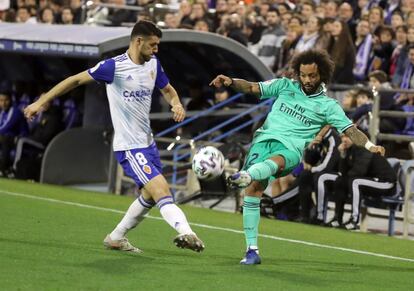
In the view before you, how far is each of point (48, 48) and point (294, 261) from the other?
1041 centimetres

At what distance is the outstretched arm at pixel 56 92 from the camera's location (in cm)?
1042

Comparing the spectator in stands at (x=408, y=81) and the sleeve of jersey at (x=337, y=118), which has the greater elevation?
the sleeve of jersey at (x=337, y=118)

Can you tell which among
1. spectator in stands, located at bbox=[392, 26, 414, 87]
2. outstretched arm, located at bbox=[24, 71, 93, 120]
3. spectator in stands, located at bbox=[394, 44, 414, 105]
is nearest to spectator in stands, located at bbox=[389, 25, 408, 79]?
spectator in stands, located at bbox=[392, 26, 414, 87]

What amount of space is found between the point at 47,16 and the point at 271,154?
52.7 ft

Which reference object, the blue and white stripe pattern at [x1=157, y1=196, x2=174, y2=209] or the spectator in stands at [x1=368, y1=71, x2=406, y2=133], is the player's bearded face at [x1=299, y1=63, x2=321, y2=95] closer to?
the blue and white stripe pattern at [x1=157, y1=196, x2=174, y2=209]

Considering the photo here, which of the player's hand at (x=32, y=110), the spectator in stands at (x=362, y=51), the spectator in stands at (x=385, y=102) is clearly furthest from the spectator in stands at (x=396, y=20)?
the player's hand at (x=32, y=110)

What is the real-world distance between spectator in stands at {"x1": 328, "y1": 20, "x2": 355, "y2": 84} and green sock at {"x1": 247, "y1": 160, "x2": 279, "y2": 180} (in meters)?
9.26

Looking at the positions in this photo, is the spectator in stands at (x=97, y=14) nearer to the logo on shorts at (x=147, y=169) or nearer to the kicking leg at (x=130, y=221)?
the kicking leg at (x=130, y=221)

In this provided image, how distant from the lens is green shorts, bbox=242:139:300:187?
1063 cm

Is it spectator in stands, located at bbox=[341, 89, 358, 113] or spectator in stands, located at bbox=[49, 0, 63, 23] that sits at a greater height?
spectator in stands, located at bbox=[49, 0, 63, 23]

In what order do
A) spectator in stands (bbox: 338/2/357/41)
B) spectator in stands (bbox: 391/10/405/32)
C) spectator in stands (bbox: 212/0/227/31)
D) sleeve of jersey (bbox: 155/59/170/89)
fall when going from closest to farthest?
sleeve of jersey (bbox: 155/59/170/89) < spectator in stands (bbox: 391/10/405/32) < spectator in stands (bbox: 338/2/357/41) < spectator in stands (bbox: 212/0/227/31)

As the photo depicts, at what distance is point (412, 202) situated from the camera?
16.3 meters

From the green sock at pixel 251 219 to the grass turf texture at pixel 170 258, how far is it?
0.28 metres

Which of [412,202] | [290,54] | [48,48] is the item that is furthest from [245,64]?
[412,202]
